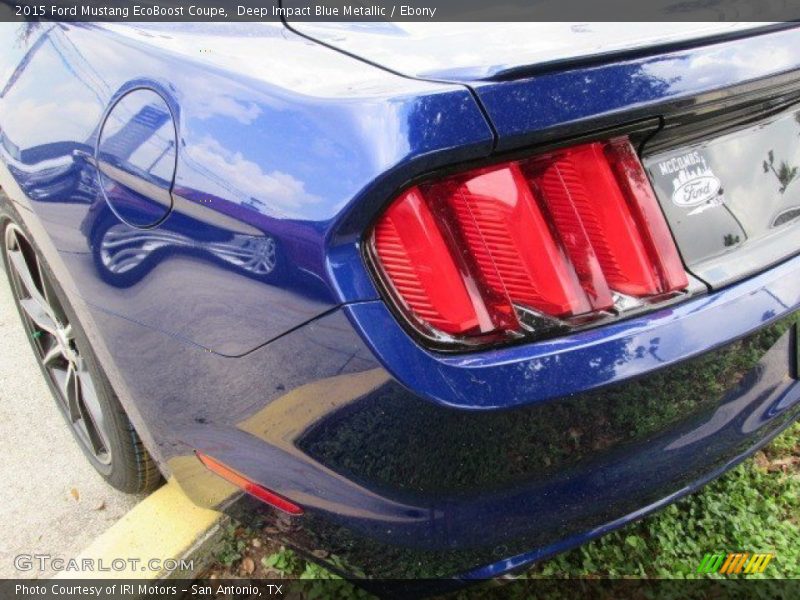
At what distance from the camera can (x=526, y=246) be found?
111 cm

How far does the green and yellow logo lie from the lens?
2.02 meters

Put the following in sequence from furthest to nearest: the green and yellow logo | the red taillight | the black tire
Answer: the green and yellow logo, the black tire, the red taillight

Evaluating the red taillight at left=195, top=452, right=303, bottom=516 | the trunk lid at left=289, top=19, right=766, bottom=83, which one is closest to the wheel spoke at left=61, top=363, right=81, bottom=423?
the red taillight at left=195, top=452, right=303, bottom=516

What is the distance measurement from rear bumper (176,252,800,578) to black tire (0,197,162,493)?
573mm

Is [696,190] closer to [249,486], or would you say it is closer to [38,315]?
[249,486]

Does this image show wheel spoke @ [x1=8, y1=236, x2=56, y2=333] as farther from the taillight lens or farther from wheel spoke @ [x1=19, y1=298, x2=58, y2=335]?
the taillight lens

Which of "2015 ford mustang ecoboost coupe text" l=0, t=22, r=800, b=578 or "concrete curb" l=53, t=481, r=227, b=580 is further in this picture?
"concrete curb" l=53, t=481, r=227, b=580

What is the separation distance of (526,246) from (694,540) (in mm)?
1460

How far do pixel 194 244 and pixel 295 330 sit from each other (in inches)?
10.7

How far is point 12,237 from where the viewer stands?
7.75 ft

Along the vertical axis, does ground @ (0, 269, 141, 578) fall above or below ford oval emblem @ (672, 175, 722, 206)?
below

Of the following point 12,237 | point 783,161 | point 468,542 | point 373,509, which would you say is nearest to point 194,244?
point 373,509

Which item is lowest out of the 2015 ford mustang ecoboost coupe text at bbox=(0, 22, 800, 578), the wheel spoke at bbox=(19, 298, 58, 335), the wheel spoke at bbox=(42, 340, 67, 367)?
the wheel spoke at bbox=(42, 340, 67, 367)

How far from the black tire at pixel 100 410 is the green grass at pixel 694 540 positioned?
39cm
